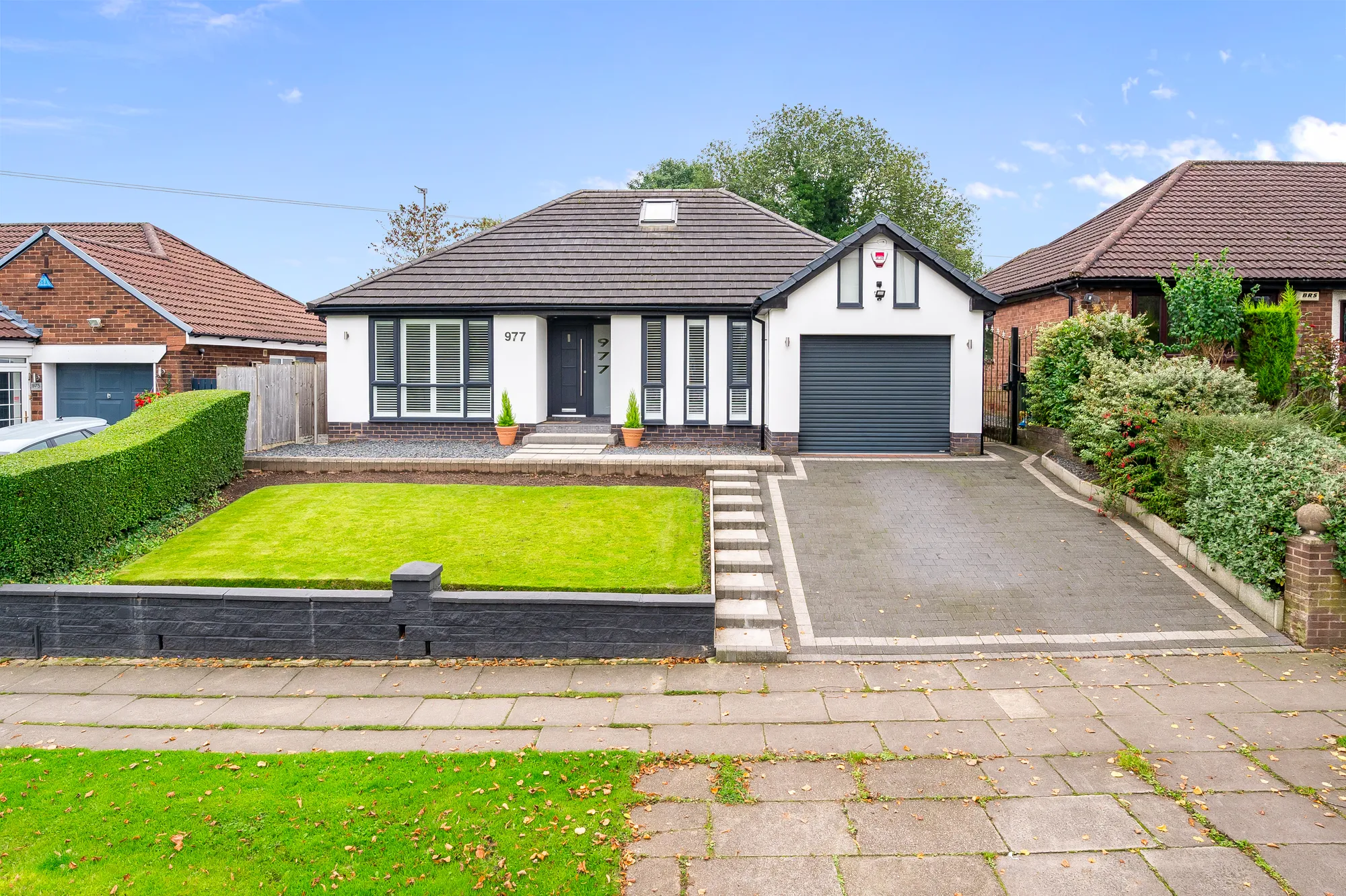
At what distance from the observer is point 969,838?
206 inches

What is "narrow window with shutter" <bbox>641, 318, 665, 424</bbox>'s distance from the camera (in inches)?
714

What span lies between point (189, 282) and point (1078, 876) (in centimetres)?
2372

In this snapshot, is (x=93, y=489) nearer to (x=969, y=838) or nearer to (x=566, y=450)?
(x=566, y=450)

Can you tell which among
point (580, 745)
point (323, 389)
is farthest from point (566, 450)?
point (580, 745)

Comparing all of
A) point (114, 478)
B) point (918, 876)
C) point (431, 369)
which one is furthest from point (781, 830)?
point (431, 369)

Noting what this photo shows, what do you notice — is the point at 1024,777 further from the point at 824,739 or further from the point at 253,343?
the point at 253,343

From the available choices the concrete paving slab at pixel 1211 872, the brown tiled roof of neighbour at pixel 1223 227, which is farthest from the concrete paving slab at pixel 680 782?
the brown tiled roof of neighbour at pixel 1223 227

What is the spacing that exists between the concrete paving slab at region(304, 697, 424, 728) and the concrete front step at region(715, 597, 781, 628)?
332cm

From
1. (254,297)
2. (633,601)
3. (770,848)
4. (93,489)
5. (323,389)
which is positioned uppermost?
(254,297)

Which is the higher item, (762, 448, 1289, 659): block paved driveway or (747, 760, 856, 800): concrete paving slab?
(762, 448, 1289, 659): block paved driveway

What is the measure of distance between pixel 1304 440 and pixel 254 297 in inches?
976

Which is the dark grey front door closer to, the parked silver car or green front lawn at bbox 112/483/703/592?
green front lawn at bbox 112/483/703/592

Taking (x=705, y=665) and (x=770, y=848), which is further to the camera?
(x=705, y=665)

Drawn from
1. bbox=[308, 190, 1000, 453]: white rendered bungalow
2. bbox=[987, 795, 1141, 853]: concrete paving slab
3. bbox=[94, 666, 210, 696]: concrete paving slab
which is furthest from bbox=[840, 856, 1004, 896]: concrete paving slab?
bbox=[308, 190, 1000, 453]: white rendered bungalow
